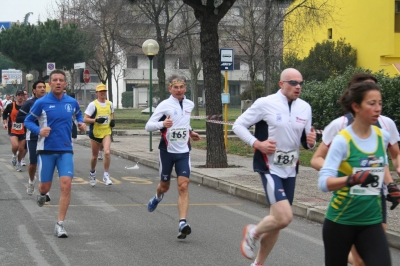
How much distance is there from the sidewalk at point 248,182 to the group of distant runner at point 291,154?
2.07 m

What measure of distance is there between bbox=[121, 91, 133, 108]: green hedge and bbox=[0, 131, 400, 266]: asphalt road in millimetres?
77334

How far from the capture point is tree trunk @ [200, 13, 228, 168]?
1634 centimetres

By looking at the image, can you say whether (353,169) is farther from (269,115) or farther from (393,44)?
(393,44)

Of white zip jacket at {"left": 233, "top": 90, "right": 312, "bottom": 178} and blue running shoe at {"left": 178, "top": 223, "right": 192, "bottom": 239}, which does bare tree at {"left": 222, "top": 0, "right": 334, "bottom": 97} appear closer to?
blue running shoe at {"left": 178, "top": 223, "right": 192, "bottom": 239}

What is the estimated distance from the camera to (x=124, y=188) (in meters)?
13.9

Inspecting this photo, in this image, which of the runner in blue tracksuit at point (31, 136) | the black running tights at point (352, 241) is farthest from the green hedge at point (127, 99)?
the black running tights at point (352, 241)

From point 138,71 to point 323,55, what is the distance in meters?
52.3

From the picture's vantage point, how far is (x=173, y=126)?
9.16 meters

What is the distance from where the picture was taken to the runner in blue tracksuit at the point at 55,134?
29.2 ft

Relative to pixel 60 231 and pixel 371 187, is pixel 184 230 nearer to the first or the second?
pixel 60 231

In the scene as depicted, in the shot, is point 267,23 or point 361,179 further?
point 267,23

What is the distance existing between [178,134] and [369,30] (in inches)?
1221

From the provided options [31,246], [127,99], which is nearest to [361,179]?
[31,246]

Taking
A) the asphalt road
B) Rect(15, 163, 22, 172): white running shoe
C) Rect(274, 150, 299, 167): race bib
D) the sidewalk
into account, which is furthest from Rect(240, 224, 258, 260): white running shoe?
Rect(15, 163, 22, 172): white running shoe
